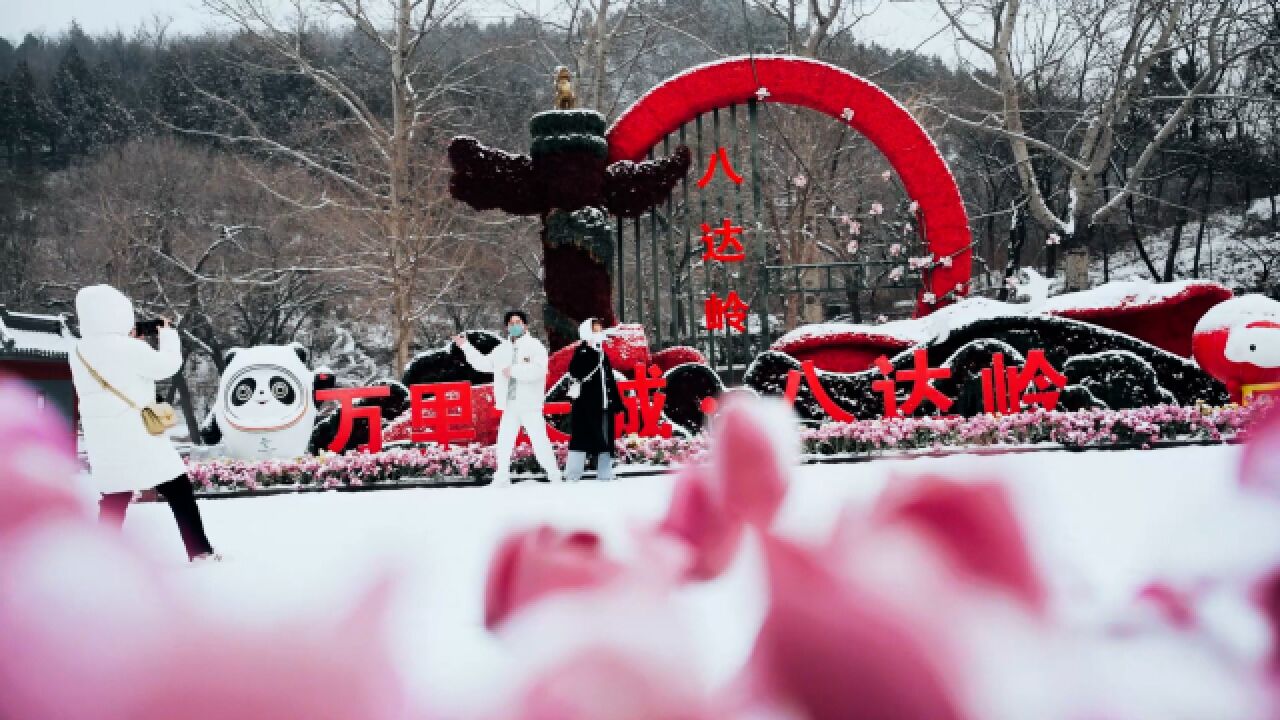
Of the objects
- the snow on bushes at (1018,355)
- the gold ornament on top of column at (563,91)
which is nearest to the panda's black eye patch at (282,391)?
the gold ornament on top of column at (563,91)

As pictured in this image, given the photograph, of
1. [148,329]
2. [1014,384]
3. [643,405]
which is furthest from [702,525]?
[1014,384]

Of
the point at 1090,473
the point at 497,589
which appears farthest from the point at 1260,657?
the point at 1090,473

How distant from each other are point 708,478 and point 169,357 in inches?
153

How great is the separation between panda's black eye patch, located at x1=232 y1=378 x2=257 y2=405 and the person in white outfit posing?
2300mm

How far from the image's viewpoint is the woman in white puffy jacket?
11.4ft

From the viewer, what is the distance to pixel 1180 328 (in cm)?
867

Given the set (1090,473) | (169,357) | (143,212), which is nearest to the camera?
(169,357)

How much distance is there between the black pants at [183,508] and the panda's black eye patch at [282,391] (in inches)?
162

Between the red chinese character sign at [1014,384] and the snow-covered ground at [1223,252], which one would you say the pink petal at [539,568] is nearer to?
the red chinese character sign at [1014,384]

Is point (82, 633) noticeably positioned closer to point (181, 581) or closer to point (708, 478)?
point (181, 581)

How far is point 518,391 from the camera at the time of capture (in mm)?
6508

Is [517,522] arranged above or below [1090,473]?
above

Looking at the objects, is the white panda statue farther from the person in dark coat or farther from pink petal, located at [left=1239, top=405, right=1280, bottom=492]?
pink petal, located at [left=1239, top=405, right=1280, bottom=492]

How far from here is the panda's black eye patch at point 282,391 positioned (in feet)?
25.1
